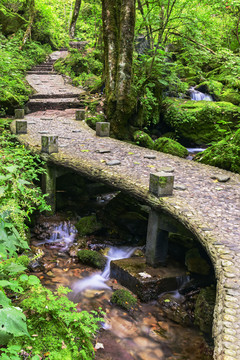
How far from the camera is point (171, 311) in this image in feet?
20.0

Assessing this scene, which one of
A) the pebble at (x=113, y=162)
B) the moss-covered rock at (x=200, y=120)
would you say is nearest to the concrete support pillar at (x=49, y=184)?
the pebble at (x=113, y=162)

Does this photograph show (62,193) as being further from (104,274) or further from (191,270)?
(191,270)

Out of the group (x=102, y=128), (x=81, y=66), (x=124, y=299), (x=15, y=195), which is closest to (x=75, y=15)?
(x=81, y=66)

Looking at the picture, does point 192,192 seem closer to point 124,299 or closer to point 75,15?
point 124,299

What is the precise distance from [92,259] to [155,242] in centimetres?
161

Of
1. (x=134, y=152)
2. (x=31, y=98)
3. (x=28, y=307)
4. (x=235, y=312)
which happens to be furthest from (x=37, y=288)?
(x=31, y=98)

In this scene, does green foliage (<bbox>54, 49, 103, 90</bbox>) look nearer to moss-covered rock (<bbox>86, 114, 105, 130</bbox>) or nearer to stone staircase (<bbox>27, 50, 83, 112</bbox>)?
stone staircase (<bbox>27, 50, 83, 112</bbox>)

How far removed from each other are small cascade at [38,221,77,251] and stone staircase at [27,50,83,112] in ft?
28.0

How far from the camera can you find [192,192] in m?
6.55

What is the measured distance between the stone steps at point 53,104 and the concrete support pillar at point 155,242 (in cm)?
1116

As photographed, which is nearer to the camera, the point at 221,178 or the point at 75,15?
the point at 221,178

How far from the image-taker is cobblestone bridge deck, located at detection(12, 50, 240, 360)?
3519 millimetres

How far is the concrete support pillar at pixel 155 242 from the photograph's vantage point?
660 cm

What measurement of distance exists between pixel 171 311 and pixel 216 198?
229 cm
